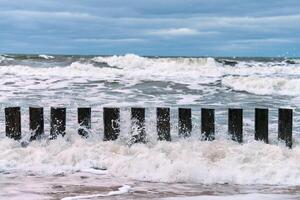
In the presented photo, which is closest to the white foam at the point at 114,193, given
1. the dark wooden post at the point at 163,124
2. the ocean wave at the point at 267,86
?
the dark wooden post at the point at 163,124

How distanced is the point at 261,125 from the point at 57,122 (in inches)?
129

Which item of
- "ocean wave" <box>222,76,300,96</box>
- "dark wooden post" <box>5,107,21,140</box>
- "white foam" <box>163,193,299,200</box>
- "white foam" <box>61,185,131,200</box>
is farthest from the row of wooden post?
"ocean wave" <box>222,76,300,96</box>

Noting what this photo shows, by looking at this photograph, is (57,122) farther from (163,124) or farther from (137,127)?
(163,124)

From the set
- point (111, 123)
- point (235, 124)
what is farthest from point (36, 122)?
point (235, 124)

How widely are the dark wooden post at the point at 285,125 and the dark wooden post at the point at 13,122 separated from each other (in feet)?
13.8

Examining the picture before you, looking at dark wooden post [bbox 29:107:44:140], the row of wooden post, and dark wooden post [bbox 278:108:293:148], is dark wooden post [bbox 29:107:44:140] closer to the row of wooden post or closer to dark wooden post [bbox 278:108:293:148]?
the row of wooden post

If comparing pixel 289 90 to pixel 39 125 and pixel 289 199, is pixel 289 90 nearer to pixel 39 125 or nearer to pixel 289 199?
pixel 39 125

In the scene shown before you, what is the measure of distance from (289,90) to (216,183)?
1528 centimetres

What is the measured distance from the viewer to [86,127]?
9.01 m

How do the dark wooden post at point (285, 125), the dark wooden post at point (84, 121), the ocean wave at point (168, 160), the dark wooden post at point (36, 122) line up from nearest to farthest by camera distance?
the ocean wave at point (168, 160)
the dark wooden post at point (285, 125)
the dark wooden post at point (84, 121)
the dark wooden post at point (36, 122)

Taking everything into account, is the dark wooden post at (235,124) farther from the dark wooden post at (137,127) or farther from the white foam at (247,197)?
the white foam at (247,197)

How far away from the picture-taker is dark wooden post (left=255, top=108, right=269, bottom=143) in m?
8.49

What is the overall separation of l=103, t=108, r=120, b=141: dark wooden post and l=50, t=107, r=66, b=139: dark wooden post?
70cm

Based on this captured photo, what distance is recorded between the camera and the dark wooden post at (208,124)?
8648 mm
